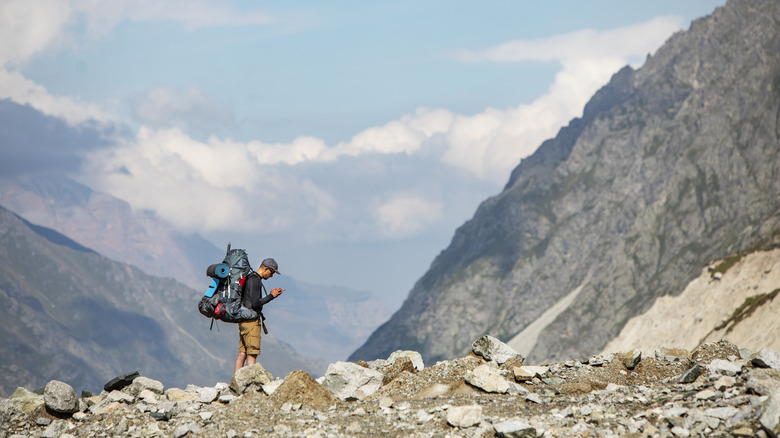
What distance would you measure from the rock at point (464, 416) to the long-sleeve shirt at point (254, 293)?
25.3 ft

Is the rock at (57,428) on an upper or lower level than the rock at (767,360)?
upper

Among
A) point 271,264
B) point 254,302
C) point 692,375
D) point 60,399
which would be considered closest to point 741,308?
point 692,375

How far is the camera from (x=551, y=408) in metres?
19.4

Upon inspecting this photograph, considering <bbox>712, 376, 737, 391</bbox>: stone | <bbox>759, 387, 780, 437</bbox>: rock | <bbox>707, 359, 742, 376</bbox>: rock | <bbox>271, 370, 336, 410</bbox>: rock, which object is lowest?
<bbox>759, 387, 780, 437</bbox>: rock

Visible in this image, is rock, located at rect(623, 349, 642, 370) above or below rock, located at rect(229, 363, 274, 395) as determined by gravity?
below

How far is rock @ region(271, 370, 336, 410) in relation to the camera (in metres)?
20.4

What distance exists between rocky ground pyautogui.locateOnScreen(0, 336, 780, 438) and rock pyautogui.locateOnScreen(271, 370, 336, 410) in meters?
0.03

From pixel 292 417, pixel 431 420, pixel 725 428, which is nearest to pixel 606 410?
pixel 725 428

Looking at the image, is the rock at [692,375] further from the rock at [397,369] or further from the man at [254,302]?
the man at [254,302]

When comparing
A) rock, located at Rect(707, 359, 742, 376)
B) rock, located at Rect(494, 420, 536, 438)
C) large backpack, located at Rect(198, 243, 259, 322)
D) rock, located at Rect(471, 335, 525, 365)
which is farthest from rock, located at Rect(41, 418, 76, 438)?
rock, located at Rect(707, 359, 742, 376)

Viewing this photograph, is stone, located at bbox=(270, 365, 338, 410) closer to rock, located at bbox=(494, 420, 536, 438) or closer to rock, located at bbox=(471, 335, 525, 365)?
rock, located at bbox=(494, 420, 536, 438)

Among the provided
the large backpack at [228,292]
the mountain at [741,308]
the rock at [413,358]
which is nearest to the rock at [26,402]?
the large backpack at [228,292]

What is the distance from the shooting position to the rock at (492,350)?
82.3ft

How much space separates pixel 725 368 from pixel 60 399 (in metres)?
18.3
